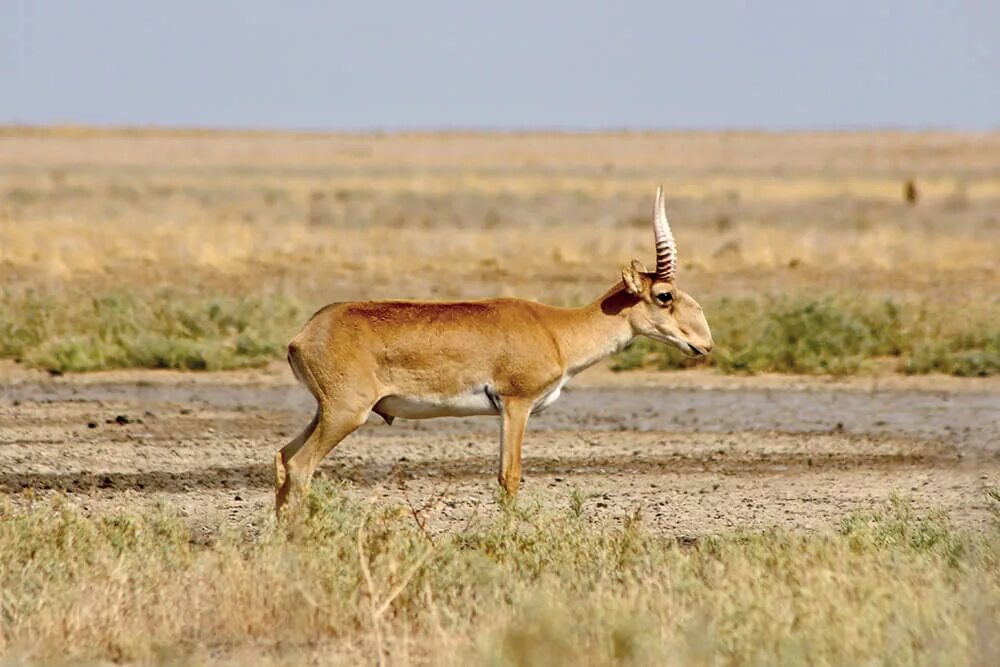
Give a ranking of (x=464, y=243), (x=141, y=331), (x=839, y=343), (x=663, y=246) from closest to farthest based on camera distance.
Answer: (x=663, y=246) → (x=839, y=343) → (x=141, y=331) → (x=464, y=243)

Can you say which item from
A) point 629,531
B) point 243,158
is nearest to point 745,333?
point 629,531

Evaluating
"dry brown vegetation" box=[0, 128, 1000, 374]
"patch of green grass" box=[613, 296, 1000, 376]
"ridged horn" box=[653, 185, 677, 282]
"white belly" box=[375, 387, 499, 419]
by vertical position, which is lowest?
"dry brown vegetation" box=[0, 128, 1000, 374]

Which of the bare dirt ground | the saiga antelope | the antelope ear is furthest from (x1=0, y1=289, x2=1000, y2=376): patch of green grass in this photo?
the saiga antelope

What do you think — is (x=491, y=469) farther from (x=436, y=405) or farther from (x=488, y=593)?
(x=488, y=593)

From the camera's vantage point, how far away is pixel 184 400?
19328 millimetres

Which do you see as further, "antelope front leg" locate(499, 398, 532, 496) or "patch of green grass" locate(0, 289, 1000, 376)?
"patch of green grass" locate(0, 289, 1000, 376)

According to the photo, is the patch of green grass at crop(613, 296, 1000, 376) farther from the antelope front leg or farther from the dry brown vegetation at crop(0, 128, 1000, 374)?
the antelope front leg

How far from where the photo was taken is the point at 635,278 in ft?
43.2

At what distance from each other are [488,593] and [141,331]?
13.4 meters

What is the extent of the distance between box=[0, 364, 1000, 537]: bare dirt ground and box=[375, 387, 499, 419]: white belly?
0.74m

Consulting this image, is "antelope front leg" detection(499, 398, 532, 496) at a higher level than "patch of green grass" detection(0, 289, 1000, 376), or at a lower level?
higher

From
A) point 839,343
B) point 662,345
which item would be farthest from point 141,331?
point 839,343

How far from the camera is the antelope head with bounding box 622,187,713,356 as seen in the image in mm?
13141

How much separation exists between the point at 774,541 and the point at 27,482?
6.11 m
